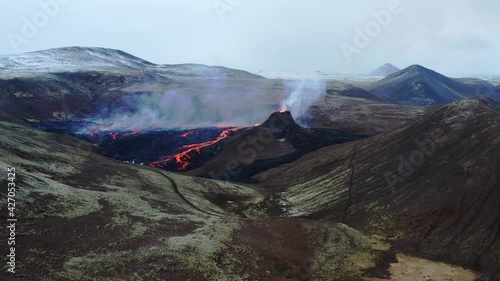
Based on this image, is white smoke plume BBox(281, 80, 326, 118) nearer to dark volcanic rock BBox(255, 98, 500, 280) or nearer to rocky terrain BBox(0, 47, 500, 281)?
rocky terrain BBox(0, 47, 500, 281)

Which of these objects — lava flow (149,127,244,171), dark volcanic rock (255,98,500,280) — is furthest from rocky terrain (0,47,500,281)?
lava flow (149,127,244,171)

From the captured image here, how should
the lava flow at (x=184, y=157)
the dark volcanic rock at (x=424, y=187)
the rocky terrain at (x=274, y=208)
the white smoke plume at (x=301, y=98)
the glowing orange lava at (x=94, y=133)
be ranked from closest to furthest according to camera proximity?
the rocky terrain at (x=274, y=208)
the dark volcanic rock at (x=424, y=187)
the lava flow at (x=184, y=157)
the glowing orange lava at (x=94, y=133)
the white smoke plume at (x=301, y=98)

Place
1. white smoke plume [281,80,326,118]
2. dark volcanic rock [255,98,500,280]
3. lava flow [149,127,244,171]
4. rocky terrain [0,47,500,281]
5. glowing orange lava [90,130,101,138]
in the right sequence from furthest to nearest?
white smoke plume [281,80,326,118] → glowing orange lava [90,130,101,138] → lava flow [149,127,244,171] → dark volcanic rock [255,98,500,280] → rocky terrain [0,47,500,281]

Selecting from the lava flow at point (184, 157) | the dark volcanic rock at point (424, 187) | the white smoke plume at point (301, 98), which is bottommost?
the lava flow at point (184, 157)

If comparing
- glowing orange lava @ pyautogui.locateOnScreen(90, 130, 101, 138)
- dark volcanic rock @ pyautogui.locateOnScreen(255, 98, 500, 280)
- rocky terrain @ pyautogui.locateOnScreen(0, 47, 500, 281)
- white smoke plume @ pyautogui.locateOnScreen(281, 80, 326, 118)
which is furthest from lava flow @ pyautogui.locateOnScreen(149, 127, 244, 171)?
white smoke plume @ pyautogui.locateOnScreen(281, 80, 326, 118)

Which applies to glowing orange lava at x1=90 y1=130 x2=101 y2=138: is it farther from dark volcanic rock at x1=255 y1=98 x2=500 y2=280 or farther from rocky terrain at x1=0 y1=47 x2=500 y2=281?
dark volcanic rock at x1=255 y1=98 x2=500 y2=280

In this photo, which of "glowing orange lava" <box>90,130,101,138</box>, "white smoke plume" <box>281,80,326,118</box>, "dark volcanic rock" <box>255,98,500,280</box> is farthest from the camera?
"white smoke plume" <box>281,80,326,118</box>

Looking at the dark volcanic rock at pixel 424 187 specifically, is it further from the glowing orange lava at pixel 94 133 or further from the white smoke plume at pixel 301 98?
the white smoke plume at pixel 301 98

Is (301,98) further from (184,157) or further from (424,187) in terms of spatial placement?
(424,187)

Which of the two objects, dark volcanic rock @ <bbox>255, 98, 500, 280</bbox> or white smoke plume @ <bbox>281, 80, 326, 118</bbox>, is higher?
white smoke plume @ <bbox>281, 80, 326, 118</bbox>

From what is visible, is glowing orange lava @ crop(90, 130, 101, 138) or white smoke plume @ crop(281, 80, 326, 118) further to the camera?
white smoke plume @ crop(281, 80, 326, 118)

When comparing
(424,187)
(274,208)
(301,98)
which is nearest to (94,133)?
(274,208)

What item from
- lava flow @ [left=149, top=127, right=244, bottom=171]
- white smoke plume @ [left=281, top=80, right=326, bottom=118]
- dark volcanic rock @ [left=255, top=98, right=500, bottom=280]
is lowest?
lava flow @ [left=149, top=127, right=244, bottom=171]

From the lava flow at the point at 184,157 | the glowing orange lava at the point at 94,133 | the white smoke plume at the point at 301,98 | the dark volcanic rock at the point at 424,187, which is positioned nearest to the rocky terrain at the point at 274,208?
the dark volcanic rock at the point at 424,187
